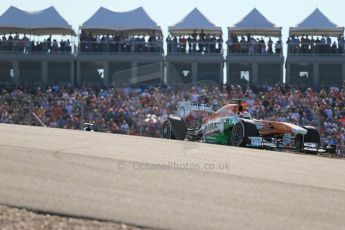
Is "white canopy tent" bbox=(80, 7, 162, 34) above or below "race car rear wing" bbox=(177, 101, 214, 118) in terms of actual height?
above

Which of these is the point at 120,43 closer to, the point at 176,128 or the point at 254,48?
the point at 254,48

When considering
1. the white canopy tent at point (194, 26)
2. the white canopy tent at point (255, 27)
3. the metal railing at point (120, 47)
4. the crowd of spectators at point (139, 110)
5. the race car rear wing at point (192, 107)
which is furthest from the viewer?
the metal railing at point (120, 47)

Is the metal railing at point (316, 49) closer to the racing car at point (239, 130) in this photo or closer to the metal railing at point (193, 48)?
the metal railing at point (193, 48)

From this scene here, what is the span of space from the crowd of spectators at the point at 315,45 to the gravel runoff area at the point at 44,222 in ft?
89.4

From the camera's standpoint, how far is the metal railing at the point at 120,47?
3347cm

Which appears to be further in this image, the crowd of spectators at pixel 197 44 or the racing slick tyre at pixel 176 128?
the crowd of spectators at pixel 197 44

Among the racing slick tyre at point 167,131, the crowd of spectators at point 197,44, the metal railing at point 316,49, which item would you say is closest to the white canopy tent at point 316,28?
the metal railing at point 316,49

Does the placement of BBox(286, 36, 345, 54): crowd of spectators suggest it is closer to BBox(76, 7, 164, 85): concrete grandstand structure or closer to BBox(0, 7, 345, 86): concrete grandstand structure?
BBox(0, 7, 345, 86): concrete grandstand structure

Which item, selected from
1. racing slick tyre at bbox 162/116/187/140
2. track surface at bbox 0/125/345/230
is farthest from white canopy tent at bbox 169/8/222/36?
track surface at bbox 0/125/345/230

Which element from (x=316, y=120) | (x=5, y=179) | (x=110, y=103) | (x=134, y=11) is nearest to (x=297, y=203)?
(x=5, y=179)

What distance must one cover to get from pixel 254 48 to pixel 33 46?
460 inches

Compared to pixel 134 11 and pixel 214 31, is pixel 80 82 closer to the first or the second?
pixel 134 11

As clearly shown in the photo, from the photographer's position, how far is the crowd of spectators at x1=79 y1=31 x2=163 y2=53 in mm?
33531

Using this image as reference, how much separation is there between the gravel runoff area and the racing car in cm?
812
